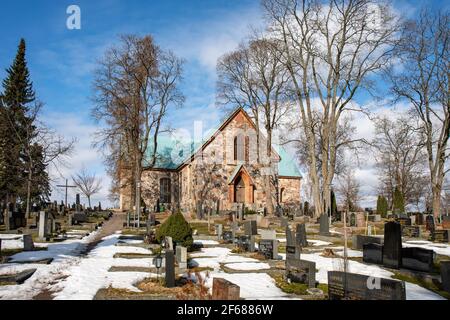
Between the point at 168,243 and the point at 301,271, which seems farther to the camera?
the point at 168,243

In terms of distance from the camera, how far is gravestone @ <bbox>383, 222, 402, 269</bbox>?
462 inches

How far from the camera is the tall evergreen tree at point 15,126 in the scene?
96.5 feet

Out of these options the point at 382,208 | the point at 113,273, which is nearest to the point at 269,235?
the point at 113,273

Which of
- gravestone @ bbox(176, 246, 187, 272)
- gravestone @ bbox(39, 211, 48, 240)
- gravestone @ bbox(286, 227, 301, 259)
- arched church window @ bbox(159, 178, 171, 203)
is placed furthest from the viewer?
arched church window @ bbox(159, 178, 171, 203)

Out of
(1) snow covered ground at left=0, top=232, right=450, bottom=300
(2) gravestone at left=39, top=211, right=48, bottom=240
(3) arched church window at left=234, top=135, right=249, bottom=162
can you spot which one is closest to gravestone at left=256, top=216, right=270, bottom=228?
(1) snow covered ground at left=0, top=232, right=450, bottom=300

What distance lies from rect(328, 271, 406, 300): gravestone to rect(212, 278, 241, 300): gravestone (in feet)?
8.18

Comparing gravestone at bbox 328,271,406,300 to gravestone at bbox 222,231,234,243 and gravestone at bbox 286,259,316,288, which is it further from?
gravestone at bbox 222,231,234,243

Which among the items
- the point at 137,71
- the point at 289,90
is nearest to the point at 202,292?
the point at 289,90

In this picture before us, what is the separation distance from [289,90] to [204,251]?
19.0m

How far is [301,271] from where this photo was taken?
9430mm

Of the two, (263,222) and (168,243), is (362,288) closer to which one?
(168,243)

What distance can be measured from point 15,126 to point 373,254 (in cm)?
3175

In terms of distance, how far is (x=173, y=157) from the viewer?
140 ft

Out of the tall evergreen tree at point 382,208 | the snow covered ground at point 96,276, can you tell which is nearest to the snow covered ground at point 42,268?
the snow covered ground at point 96,276
